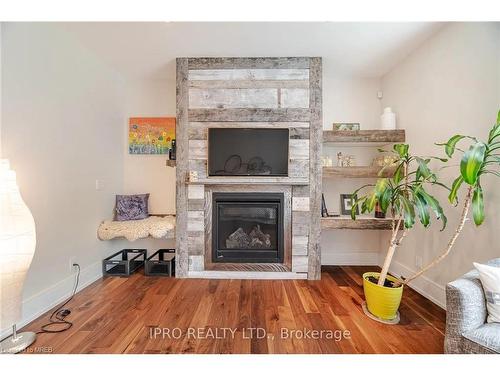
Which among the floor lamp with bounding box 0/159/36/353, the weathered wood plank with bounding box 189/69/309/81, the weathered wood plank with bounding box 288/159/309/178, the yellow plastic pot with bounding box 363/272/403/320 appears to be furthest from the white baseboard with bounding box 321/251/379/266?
the floor lamp with bounding box 0/159/36/353

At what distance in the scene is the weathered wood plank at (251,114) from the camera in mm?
2611

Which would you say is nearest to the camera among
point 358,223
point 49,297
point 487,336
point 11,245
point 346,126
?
point 487,336

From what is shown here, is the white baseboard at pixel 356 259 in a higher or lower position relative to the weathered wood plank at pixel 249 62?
lower

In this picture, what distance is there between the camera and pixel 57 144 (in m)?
2.12

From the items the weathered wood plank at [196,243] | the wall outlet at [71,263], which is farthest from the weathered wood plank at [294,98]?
the wall outlet at [71,263]

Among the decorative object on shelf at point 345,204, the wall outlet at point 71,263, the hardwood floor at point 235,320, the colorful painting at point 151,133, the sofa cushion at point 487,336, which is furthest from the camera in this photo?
the colorful painting at point 151,133

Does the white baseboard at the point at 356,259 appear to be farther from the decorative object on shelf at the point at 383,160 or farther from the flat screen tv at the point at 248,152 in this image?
the flat screen tv at the point at 248,152

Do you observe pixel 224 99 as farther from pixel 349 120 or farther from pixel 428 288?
pixel 428 288

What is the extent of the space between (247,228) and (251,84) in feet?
5.62

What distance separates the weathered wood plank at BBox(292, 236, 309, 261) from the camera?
8.62ft

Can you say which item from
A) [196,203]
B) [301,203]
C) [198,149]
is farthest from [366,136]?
[196,203]

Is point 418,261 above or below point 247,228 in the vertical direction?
below

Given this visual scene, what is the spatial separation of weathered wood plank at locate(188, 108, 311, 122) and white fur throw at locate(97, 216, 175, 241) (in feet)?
4.34

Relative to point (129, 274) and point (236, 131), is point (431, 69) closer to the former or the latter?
point (236, 131)
